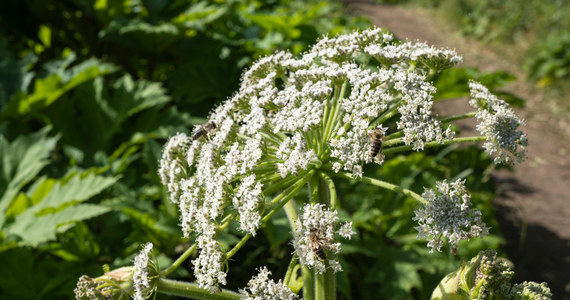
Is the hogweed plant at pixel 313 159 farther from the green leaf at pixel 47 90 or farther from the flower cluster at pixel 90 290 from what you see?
the green leaf at pixel 47 90

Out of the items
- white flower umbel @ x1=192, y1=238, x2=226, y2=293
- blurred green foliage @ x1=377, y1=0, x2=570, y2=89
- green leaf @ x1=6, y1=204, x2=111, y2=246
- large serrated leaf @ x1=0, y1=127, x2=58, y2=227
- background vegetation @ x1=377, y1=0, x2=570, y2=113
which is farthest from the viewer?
blurred green foliage @ x1=377, y1=0, x2=570, y2=89

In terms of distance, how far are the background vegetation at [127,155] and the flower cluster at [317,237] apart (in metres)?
1.59

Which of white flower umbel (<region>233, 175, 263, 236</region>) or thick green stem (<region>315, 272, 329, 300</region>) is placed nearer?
white flower umbel (<region>233, 175, 263, 236</region>)

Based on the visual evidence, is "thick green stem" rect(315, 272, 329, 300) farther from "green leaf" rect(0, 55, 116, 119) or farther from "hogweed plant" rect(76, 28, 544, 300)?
A: "green leaf" rect(0, 55, 116, 119)

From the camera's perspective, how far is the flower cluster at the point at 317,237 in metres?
1.97

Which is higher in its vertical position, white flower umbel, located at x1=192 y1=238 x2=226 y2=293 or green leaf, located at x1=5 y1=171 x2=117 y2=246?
white flower umbel, located at x1=192 y1=238 x2=226 y2=293

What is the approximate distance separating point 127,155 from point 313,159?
3.00 metres

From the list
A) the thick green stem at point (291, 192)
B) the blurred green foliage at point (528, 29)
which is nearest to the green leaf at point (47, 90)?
the thick green stem at point (291, 192)

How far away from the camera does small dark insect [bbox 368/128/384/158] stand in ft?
6.97

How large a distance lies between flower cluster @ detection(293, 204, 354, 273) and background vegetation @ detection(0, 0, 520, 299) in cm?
159

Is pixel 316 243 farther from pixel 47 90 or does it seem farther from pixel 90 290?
pixel 47 90

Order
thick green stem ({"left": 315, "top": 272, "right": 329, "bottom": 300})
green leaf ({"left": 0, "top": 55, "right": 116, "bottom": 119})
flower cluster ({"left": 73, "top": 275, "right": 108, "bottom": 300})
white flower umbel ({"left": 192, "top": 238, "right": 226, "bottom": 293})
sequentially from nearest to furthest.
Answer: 1. white flower umbel ({"left": 192, "top": 238, "right": 226, "bottom": 293})
2. flower cluster ({"left": 73, "top": 275, "right": 108, "bottom": 300})
3. thick green stem ({"left": 315, "top": 272, "right": 329, "bottom": 300})
4. green leaf ({"left": 0, "top": 55, "right": 116, "bottom": 119})

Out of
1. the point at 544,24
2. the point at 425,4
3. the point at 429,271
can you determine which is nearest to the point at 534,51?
the point at 544,24

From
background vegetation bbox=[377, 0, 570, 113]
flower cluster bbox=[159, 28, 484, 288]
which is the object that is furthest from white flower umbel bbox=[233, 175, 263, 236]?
background vegetation bbox=[377, 0, 570, 113]
